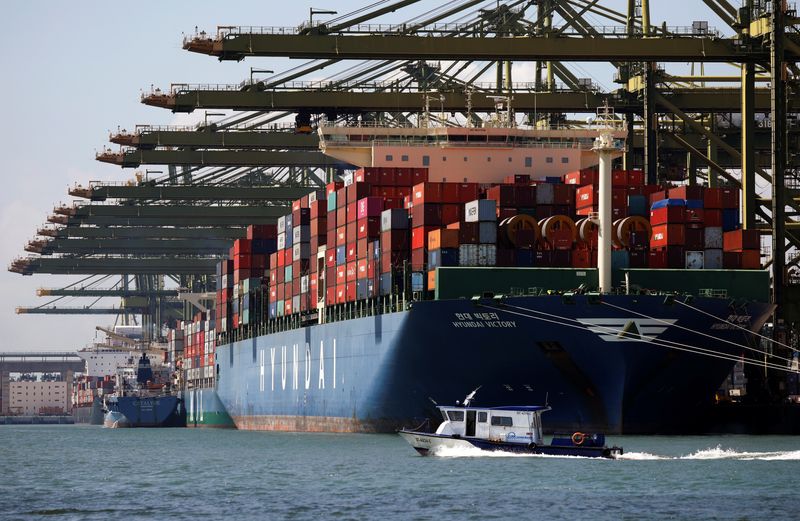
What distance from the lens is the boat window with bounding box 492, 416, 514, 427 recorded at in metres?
46.4

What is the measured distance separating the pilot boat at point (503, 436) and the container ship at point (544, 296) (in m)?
8.10

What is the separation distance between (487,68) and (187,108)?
707 inches

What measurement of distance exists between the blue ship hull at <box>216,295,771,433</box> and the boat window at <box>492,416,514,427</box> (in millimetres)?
8103

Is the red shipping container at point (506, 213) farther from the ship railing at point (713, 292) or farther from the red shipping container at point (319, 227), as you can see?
the red shipping container at point (319, 227)

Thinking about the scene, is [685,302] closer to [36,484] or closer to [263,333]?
[36,484]

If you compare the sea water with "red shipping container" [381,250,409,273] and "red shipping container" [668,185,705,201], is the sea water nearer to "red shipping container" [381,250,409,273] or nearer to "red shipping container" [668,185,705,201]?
"red shipping container" [381,250,409,273]

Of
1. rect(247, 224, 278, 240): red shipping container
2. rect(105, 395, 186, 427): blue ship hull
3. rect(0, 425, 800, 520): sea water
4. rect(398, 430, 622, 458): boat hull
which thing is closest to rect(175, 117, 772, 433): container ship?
rect(0, 425, 800, 520): sea water

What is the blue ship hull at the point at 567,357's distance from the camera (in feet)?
176

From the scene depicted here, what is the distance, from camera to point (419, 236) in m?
59.4

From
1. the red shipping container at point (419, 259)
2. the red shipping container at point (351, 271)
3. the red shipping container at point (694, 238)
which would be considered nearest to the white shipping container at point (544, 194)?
the red shipping container at point (419, 259)

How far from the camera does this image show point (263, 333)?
84750 millimetres

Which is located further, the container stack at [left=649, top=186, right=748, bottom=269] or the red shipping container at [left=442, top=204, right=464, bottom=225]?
the red shipping container at [left=442, top=204, right=464, bottom=225]

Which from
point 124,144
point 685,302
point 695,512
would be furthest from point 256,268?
point 695,512

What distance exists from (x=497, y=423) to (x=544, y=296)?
8364 millimetres
